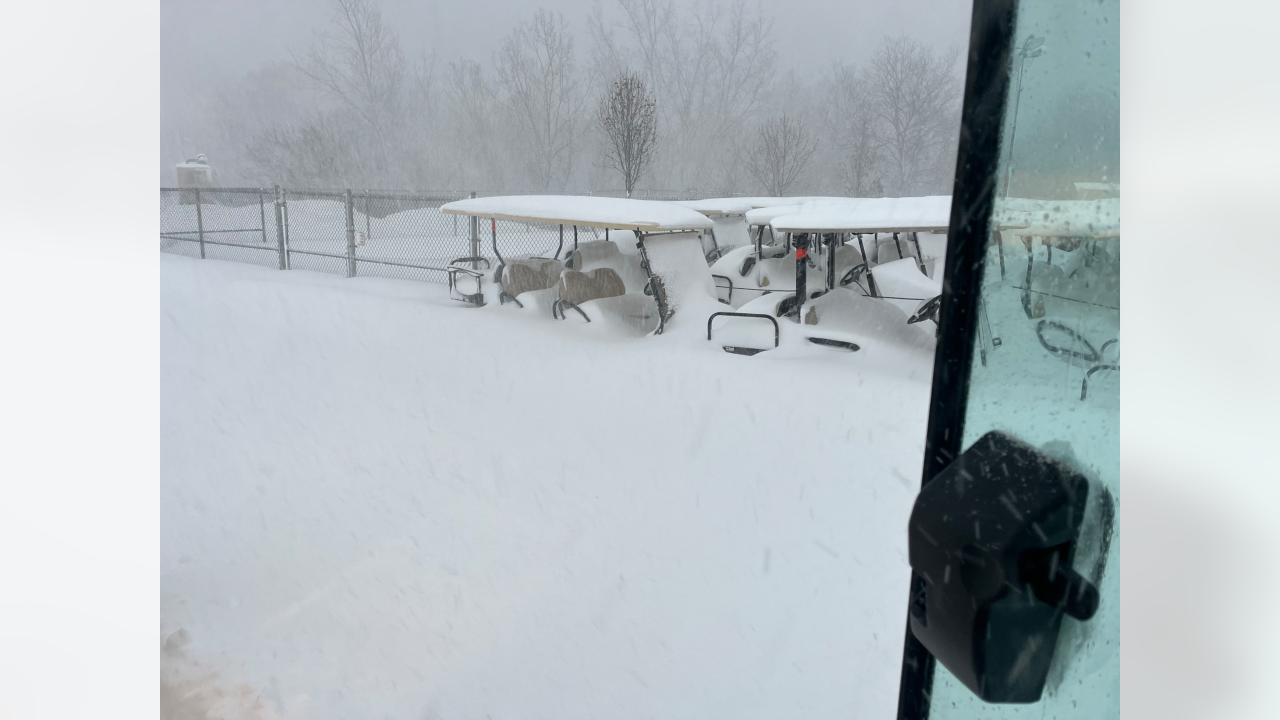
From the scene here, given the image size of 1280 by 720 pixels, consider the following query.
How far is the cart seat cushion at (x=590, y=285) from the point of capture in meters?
9.16

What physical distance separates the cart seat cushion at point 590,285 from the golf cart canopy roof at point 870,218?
7.25 ft

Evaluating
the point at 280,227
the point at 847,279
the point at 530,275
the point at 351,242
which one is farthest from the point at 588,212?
the point at 280,227

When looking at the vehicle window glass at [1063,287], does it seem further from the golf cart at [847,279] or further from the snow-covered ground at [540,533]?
the golf cart at [847,279]

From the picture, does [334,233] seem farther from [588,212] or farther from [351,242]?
[588,212]

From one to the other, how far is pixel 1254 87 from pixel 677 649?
2.75 m

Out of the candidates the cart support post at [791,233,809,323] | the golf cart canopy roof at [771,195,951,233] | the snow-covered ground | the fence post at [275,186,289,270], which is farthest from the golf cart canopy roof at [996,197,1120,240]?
the fence post at [275,186,289,270]

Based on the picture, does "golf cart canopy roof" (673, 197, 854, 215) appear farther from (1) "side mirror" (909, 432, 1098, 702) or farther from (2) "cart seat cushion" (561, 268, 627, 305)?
(1) "side mirror" (909, 432, 1098, 702)

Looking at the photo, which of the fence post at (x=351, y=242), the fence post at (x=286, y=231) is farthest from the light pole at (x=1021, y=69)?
the fence post at (x=286, y=231)

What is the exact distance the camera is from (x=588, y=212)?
28.9ft

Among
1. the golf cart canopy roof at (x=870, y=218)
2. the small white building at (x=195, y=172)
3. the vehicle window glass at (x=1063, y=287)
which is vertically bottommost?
the vehicle window glass at (x=1063, y=287)

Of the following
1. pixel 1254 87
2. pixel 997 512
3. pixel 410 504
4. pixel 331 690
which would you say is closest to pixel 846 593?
pixel 331 690

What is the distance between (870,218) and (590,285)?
3363mm

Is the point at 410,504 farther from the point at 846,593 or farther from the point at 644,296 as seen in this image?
the point at 644,296

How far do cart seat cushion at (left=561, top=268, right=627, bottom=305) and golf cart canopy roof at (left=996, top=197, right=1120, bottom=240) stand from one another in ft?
27.7
